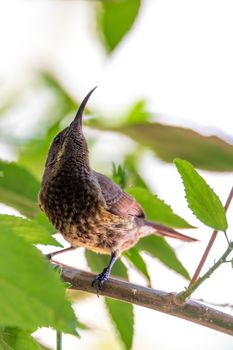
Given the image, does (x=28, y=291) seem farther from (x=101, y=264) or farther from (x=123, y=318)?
(x=101, y=264)

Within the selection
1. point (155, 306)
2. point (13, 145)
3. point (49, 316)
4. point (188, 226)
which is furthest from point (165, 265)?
point (49, 316)

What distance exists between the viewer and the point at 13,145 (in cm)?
121

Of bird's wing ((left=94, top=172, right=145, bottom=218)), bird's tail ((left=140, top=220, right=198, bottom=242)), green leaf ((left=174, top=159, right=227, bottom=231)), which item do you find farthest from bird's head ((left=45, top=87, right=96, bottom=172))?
green leaf ((left=174, top=159, right=227, bottom=231))

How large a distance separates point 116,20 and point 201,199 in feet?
0.97

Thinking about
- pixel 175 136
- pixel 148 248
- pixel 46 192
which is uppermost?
pixel 175 136

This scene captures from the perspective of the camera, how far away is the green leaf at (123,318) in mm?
1029

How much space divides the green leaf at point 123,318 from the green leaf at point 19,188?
0.21m

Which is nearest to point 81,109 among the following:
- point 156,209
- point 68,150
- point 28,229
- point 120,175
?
point 120,175

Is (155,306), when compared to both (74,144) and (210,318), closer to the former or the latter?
(210,318)

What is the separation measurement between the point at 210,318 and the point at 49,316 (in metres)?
0.54

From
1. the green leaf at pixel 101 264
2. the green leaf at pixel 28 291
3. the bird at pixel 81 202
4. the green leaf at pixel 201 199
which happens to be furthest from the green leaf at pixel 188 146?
the bird at pixel 81 202

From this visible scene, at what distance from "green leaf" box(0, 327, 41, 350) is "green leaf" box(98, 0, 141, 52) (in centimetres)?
43

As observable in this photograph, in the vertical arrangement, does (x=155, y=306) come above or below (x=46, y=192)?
above

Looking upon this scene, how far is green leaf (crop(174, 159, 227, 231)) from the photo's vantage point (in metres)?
0.78
